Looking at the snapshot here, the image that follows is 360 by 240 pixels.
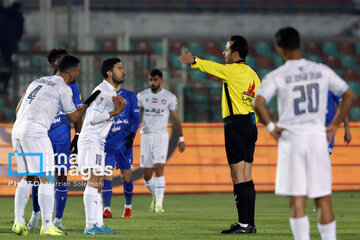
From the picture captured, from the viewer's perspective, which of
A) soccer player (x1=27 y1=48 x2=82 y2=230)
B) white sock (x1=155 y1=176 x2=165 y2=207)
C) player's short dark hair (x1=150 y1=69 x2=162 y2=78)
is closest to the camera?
soccer player (x1=27 y1=48 x2=82 y2=230)

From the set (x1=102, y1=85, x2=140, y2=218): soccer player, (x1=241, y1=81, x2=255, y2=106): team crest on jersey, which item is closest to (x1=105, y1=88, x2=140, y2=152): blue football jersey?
(x1=102, y1=85, x2=140, y2=218): soccer player

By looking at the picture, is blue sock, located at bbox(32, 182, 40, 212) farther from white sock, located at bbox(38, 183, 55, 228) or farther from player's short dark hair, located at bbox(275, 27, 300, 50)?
player's short dark hair, located at bbox(275, 27, 300, 50)

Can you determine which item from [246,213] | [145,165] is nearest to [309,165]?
[246,213]

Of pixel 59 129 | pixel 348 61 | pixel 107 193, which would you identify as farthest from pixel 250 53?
pixel 59 129

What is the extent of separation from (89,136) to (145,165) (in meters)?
4.03

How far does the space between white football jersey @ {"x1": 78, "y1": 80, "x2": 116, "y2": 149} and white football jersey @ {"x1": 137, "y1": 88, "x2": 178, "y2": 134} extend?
3.92 metres

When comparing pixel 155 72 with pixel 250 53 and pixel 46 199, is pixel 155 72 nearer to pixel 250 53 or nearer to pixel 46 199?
pixel 46 199

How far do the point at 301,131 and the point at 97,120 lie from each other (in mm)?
2861

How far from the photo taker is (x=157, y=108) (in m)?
11.7

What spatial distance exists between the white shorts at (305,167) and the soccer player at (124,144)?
4.72 m

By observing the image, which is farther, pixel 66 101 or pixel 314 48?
pixel 314 48

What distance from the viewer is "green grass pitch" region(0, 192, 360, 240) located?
7.73 metres

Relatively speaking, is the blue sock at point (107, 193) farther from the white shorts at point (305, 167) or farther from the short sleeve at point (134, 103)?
the white shorts at point (305, 167)

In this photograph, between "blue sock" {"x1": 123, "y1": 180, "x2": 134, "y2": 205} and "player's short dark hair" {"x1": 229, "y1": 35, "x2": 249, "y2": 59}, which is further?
"blue sock" {"x1": 123, "y1": 180, "x2": 134, "y2": 205}
